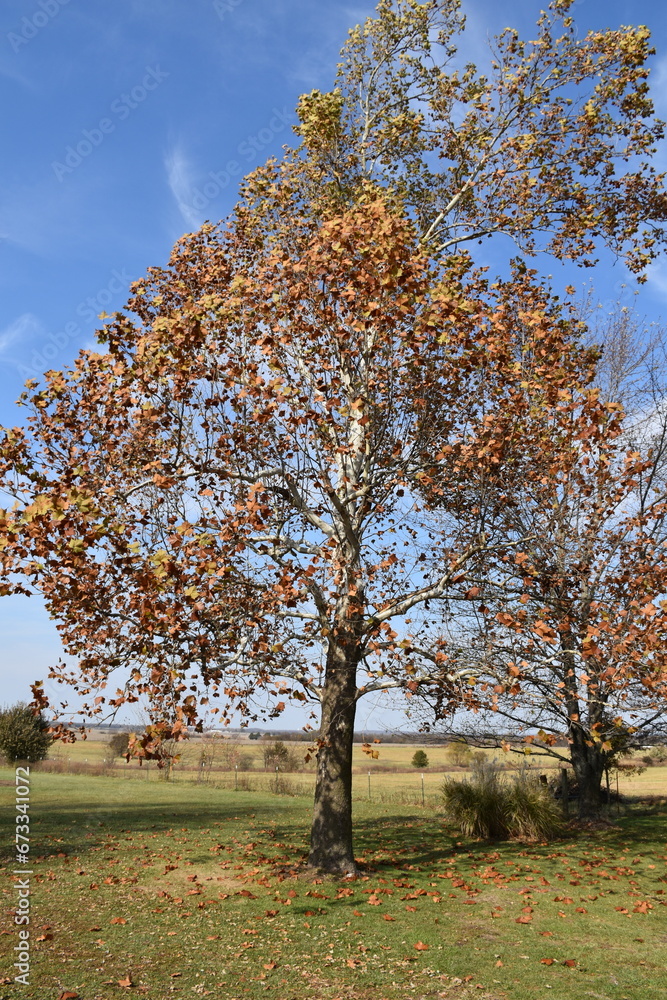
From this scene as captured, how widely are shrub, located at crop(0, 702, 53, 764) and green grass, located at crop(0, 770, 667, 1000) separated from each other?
15169mm

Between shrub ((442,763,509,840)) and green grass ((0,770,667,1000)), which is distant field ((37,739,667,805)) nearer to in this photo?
shrub ((442,763,509,840))

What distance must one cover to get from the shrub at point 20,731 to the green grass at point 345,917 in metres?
15.2

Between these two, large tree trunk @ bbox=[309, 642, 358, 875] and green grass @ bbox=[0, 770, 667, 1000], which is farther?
large tree trunk @ bbox=[309, 642, 358, 875]

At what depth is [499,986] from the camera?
21.8 ft

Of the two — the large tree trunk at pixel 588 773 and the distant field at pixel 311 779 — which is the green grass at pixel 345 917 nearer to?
the large tree trunk at pixel 588 773

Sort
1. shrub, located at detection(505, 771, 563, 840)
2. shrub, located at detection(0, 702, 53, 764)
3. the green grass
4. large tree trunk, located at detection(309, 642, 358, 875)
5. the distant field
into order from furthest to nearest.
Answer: shrub, located at detection(0, 702, 53, 764), the distant field, shrub, located at detection(505, 771, 563, 840), large tree trunk, located at detection(309, 642, 358, 875), the green grass

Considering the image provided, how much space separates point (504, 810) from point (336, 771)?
18.4 ft

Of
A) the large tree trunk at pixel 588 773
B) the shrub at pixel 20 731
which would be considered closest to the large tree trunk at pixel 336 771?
the large tree trunk at pixel 588 773

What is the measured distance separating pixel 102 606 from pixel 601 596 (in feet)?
30.7

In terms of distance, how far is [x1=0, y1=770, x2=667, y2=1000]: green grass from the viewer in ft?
22.1

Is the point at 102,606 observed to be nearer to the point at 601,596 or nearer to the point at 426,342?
the point at 426,342

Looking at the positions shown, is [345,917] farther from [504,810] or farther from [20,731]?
[20,731]

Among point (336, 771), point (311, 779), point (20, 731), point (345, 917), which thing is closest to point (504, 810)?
point (336, 771)

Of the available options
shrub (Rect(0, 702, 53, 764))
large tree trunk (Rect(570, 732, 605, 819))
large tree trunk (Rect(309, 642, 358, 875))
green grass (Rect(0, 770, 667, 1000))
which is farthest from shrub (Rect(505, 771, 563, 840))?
shrub (Rect(0, 702, 53, 764))
